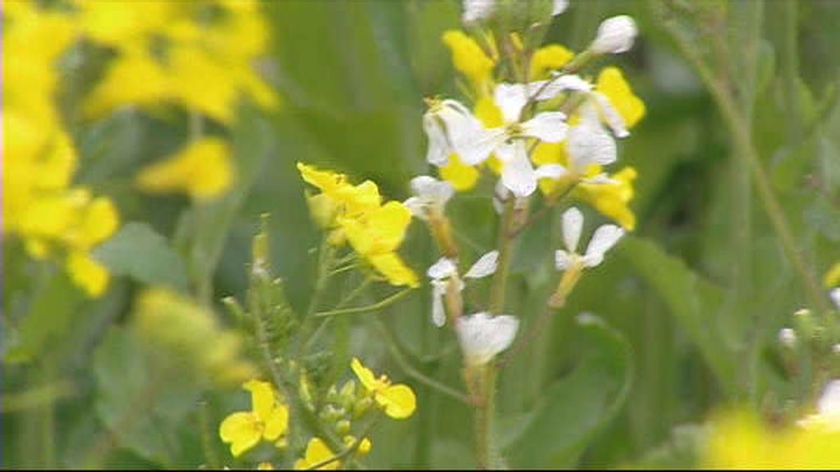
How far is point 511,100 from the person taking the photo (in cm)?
79

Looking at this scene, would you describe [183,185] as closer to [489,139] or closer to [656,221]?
[656,221]

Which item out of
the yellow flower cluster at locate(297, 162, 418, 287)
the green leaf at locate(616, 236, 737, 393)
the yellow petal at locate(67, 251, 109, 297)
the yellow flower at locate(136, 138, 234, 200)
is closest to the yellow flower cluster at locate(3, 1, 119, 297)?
the yellow petal at locate(67, 251, 109, 297)

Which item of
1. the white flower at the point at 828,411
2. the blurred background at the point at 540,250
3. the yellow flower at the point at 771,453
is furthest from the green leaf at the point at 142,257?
the yellow flower at the point at 771,453

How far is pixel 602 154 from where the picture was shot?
815mm

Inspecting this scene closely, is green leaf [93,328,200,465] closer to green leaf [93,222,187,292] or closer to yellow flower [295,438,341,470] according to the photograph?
green leaf [93,222,187,292]

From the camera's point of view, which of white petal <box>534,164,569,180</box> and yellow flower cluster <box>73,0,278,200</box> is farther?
yellow flower cluster <box>73,0,278,200</box>

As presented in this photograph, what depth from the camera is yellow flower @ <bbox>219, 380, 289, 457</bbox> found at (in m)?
0.79

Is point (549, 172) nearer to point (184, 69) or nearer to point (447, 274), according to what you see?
point (447, 274)

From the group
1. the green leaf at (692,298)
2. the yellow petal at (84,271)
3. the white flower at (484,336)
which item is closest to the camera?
the white flower at (484,336)

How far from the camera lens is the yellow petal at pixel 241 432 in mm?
807

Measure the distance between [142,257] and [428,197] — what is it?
0.49 m

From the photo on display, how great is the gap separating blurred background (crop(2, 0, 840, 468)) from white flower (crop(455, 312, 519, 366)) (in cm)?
17

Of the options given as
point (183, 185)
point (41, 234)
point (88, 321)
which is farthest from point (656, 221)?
point (41, 234)

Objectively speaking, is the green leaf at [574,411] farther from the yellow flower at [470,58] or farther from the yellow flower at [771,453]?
the yellow flower at [771,453]
